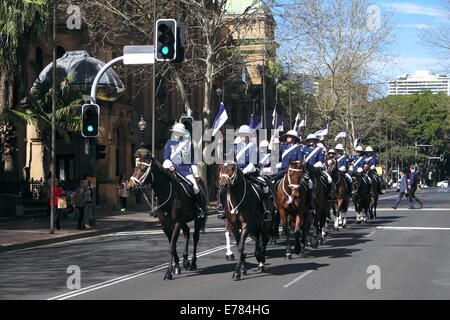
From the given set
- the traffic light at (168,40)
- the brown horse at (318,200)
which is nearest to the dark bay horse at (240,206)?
the brown horse at (318,200)

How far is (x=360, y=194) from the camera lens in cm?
2609

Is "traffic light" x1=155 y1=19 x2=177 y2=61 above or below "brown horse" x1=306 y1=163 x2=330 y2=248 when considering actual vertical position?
above

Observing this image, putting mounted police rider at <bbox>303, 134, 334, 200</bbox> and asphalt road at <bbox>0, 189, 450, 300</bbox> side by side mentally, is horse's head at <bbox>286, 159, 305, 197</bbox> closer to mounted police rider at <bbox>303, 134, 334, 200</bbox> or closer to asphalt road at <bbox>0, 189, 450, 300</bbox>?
asphalt road at <bbox>0, 189, 450, 300</bbox>

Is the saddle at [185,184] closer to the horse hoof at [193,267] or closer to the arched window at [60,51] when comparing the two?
the horse hoof at [193,267]

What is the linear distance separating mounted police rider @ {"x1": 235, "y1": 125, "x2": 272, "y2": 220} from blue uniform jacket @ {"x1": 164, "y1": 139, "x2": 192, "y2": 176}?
1.06 m

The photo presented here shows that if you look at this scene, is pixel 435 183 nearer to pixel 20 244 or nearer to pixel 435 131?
pixel 435 131

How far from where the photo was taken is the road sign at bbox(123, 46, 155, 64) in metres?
24.2

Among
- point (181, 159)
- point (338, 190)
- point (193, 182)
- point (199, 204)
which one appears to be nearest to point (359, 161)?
point (338, 190)

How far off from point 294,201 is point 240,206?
10.1ft

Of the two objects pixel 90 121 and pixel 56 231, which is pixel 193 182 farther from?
pixel 56 231

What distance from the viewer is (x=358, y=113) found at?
7325 centimetres

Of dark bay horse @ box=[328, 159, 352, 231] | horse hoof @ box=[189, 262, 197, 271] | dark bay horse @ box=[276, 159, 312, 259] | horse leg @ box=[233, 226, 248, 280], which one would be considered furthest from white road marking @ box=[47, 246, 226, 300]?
dark bay horse @ box=[328, 159, 352, 231]

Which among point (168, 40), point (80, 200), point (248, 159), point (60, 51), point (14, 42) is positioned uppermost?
point (60, 51)
